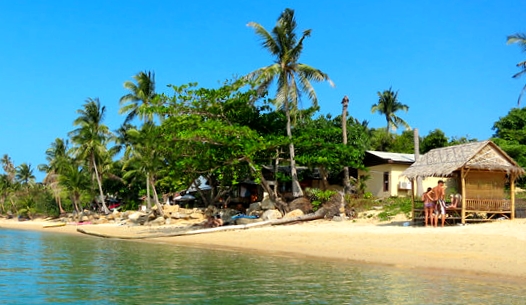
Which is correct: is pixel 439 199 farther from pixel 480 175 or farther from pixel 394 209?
pixel 394 209

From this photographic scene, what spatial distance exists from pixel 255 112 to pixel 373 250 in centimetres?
1257

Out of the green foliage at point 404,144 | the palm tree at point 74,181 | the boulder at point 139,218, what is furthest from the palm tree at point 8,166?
the green foliage at point 404,144

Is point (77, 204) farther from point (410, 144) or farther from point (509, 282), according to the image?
point (509, 282)

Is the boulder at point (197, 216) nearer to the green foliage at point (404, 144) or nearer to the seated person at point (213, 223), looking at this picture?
the seated person at point (213, 223)

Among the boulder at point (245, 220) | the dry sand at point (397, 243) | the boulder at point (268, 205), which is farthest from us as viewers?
the boulder at point (268, 205)

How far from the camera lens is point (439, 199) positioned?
52.4 feet

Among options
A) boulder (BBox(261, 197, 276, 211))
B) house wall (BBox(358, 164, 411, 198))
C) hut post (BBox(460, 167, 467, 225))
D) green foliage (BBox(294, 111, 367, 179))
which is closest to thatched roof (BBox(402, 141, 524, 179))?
hut post (BBox(460, 167, 467, 225))

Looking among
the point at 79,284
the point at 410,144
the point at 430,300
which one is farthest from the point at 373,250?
the point at 410,144

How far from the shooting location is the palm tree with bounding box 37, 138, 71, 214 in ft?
146

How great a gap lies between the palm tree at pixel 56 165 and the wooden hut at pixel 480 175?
114ft

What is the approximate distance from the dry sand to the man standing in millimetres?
716

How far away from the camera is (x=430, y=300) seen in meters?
7.59

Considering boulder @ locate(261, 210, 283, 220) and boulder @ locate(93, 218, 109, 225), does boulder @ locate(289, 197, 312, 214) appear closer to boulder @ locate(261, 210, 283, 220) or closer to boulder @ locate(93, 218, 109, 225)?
boulder @ locate(261, 210, 283, 220)

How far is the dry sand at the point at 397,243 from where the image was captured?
10.9 meters
